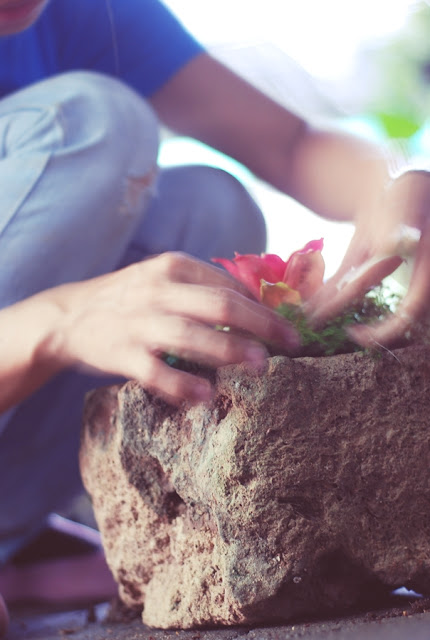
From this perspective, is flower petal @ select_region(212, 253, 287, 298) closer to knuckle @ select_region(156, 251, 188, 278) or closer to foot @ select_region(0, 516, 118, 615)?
knuckle @ select_region(156, 251, 188, 278)

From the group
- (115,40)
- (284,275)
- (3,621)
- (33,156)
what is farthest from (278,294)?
(115,40)

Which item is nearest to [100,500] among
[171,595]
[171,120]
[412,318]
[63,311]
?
[171,595]

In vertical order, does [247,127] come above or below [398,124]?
below

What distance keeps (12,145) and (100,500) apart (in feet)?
2.06

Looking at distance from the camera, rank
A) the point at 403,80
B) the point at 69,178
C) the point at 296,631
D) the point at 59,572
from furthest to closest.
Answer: the point at 59,572, the point at 69,178, the point at 403,80, the point at 296,631

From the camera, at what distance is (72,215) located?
991mm

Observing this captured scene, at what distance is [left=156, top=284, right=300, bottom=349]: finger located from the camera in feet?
2.10

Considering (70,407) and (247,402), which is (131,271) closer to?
(247,402)

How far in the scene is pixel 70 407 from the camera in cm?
126

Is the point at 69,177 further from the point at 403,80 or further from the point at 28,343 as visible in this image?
the point at 403,80

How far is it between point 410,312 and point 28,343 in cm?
49

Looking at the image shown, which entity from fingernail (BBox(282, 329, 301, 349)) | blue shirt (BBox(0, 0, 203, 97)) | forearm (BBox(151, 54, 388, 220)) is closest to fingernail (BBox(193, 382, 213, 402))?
fingernail (BBox(282, 329, 301, 349))

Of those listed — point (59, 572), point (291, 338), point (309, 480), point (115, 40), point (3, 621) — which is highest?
point (115, 40)

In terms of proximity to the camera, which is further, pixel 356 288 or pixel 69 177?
pixel 69 177
